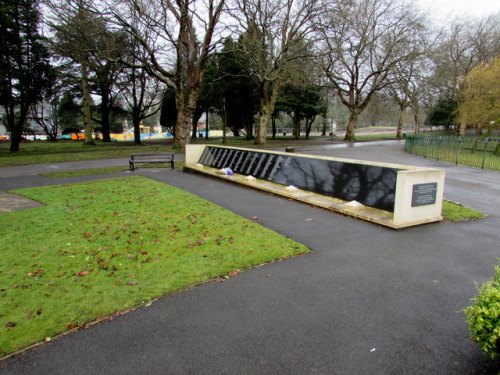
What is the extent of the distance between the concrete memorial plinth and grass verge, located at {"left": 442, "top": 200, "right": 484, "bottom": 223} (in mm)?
463

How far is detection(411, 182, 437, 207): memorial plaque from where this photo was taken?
6.67 metres

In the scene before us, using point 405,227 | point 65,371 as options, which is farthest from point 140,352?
point 405,227

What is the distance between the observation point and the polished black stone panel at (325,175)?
757 cm

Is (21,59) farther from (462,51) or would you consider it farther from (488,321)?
(462,51)

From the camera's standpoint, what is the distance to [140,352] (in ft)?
10.00

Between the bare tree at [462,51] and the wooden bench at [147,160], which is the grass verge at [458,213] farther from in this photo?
the bare tree at [462,51]

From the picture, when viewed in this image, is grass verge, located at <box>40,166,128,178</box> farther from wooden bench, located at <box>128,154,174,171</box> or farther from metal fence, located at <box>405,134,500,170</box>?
metal fence, located at <box>405,134,500,170</box>

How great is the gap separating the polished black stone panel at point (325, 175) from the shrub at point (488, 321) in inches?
196

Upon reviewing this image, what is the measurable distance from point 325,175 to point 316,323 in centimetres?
619

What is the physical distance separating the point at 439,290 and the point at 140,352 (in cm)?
348

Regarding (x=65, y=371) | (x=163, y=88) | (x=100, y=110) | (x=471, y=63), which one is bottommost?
(x=65, y=371)

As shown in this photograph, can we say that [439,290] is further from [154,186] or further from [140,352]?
[154,186]

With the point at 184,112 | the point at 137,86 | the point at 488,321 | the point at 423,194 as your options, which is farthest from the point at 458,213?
the point at 137,86

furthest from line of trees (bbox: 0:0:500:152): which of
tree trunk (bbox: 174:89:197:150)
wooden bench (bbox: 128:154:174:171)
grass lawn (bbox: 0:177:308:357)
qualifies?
grass lawn (bbox: 0:177:308:357)
